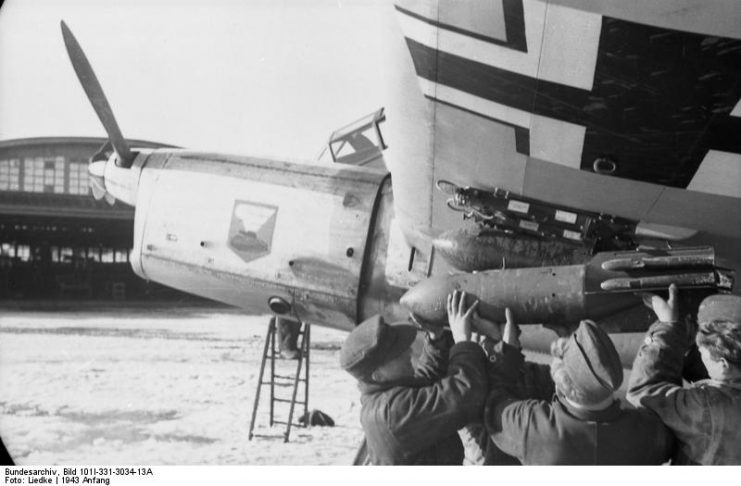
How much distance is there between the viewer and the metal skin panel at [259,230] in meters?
4.42

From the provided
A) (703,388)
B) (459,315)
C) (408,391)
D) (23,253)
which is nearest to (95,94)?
(459,315)

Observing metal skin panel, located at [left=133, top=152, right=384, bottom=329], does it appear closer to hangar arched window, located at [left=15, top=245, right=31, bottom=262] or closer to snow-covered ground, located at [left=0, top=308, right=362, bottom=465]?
snow-covered ground, located at [left=0, top=308, right=362, bottom=465]

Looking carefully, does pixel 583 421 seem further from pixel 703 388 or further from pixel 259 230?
pixel 259 230

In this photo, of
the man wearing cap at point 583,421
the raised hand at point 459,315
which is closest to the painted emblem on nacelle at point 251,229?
the raised hand at point 459,315

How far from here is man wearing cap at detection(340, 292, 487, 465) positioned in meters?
2.36

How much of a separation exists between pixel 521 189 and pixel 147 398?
4.68m

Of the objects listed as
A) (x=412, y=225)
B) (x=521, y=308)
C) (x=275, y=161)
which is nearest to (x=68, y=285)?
(x=275, y=161)

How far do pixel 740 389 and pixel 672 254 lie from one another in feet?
2.18

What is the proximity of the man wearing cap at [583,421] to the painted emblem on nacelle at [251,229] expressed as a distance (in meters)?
2.47

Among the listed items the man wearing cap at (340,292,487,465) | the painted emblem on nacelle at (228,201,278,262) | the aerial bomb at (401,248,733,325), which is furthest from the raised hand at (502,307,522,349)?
the painted emblem on nacelle at (228,201,278,262)

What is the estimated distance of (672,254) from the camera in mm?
2828

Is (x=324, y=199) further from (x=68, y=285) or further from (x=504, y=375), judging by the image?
(x=68, y=285)

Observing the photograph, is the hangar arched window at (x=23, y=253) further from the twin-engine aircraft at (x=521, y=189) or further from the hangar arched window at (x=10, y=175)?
the twin-engine aircraft at (x=521, y=189)

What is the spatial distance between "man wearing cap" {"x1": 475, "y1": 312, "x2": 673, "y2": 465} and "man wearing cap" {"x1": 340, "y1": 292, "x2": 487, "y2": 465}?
0.48 feet
